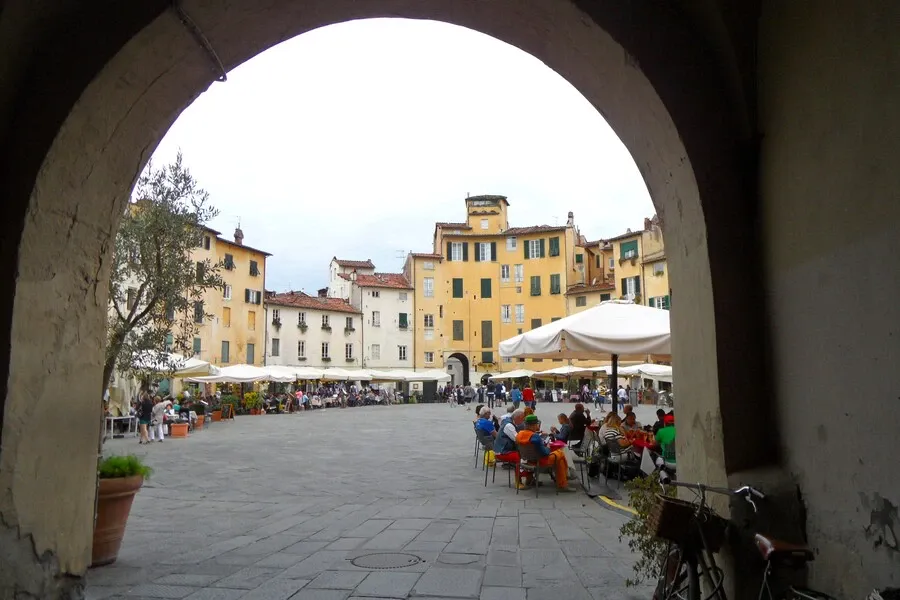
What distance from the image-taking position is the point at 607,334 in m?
8.25

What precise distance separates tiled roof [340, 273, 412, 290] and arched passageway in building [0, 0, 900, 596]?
49.8m

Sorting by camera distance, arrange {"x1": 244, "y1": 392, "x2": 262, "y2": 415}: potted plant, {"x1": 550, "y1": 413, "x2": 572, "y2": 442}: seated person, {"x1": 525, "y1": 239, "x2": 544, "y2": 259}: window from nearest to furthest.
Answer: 1. {"x1": 550, "y1": 413, "x2": 572, "y2": 442}: seated person
2. {"x1": 244, "y1": 392, "x2": 262, "y2": 415}: potted plant
3. {"x1": 525, "y1": 239, "x2": 544, "y2": 259}: window

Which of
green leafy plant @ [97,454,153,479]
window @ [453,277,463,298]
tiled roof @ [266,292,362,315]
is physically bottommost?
green leafy plant @ [97,454,153,479]

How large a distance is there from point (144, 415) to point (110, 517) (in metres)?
13.8

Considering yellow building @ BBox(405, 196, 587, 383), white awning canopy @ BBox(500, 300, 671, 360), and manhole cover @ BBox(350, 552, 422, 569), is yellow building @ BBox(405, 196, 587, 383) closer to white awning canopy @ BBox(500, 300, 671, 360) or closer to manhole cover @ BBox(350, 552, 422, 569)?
white awning canopy @ BBox(500, 300, 671, 360)

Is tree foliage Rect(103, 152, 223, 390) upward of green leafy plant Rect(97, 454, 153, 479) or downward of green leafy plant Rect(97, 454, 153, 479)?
upward

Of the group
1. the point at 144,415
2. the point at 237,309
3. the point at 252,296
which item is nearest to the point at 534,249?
the point at 252,296

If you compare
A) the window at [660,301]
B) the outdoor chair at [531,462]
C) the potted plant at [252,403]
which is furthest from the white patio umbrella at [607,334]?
the window at [660,301]

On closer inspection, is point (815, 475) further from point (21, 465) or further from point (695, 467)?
point (21, 465)

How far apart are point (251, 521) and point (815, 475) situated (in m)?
5.78

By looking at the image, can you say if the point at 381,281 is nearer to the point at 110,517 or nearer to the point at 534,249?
the point at 534,249

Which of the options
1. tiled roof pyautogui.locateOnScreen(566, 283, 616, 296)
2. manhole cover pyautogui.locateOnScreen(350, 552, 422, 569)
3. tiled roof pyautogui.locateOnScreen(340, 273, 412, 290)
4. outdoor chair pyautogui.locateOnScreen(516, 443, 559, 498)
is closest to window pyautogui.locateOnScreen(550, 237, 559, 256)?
tiled roof pyautogui.locateOnScreen(566, 283, 616, 296)

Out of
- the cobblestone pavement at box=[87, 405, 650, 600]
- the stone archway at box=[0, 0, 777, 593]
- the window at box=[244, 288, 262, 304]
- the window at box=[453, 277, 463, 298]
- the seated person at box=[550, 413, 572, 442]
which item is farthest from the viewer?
the window at box=[453, 277, 463, 298]

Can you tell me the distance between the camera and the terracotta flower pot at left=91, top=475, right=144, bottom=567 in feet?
16.0
